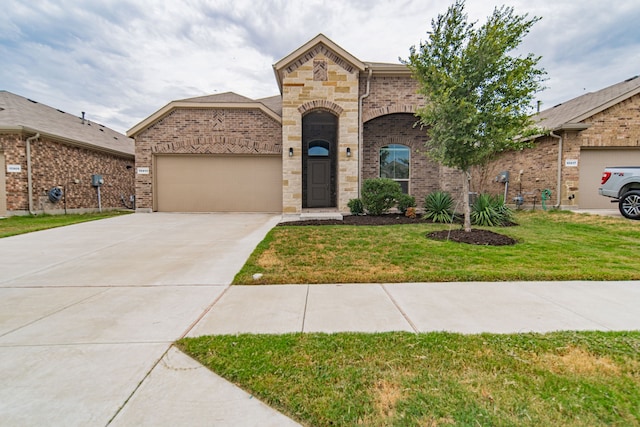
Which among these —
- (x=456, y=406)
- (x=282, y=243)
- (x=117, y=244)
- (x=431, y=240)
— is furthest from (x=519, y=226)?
(x=117, y=244)

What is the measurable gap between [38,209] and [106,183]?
11.9 feet

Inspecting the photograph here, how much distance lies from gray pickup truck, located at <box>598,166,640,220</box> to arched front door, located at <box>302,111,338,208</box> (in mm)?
9340

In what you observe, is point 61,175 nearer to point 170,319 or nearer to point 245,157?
point 245,157

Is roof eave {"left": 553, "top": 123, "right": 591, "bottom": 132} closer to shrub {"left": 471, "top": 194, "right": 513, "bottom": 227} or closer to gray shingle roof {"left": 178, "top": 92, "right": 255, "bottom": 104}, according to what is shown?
shrub {"left": 471, "top": 194, "right": 513, "bottom": 227}

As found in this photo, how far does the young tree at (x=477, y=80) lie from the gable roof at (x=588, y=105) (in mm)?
3845

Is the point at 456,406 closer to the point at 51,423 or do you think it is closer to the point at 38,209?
the point at 51,423

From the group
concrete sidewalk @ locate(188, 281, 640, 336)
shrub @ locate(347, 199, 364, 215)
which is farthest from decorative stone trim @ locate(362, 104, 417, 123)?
concrete sidewalk @ locate(188, 281, 640, 336)

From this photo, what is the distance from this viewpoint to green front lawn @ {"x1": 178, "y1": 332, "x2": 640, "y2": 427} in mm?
1533

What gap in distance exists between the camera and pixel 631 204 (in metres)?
8.59

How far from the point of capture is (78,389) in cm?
181

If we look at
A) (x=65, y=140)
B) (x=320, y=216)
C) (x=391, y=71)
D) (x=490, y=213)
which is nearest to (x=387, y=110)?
(x=391, y=71)

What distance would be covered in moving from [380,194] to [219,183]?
709 centimetres

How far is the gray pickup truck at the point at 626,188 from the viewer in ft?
28.0

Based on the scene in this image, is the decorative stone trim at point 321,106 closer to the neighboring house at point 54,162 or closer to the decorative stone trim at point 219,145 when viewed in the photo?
the decorative stone trim at point 219,145
